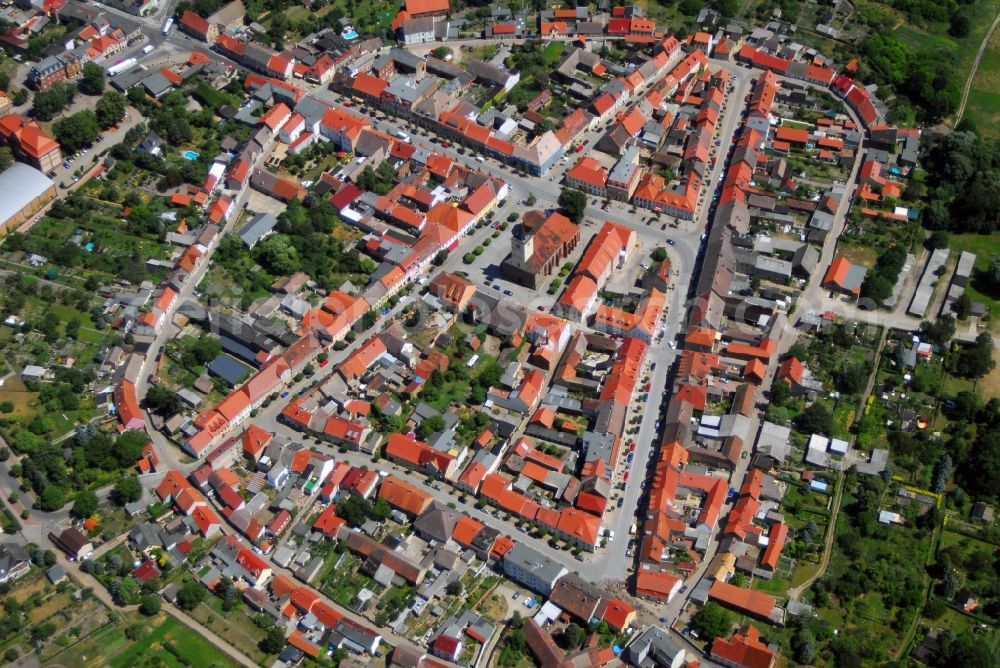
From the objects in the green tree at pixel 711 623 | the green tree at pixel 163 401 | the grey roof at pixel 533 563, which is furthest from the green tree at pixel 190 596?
the green tree at pixel 711 623

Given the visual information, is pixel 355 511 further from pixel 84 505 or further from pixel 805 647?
pixel 805 647

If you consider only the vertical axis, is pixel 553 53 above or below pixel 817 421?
above

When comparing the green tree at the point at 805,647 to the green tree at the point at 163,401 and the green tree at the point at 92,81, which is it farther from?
the green tree at the point at 92,81

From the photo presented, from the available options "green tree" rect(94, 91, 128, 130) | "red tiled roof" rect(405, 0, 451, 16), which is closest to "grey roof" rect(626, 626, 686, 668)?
"green tree" rect(94, 91, 128, 130)

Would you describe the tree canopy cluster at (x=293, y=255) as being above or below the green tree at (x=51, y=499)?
above

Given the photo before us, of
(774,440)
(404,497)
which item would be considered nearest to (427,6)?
(404,497)

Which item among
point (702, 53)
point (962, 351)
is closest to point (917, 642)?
point (962, 351)

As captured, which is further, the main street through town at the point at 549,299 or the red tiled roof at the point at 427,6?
the red tiled roof at the point at 427,6
